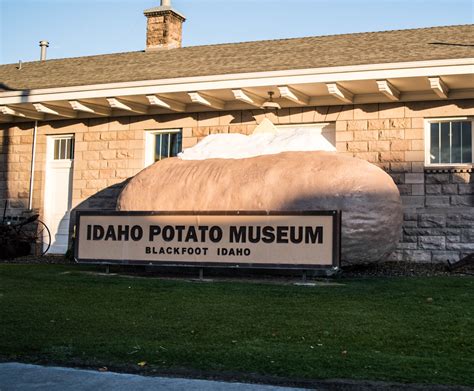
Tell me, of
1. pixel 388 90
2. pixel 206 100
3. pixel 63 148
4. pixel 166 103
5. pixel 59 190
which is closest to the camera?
pixel 388 90

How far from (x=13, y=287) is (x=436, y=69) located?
7707 mm

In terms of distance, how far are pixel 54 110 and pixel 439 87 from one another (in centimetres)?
833

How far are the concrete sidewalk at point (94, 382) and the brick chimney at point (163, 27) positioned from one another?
44.9 feet

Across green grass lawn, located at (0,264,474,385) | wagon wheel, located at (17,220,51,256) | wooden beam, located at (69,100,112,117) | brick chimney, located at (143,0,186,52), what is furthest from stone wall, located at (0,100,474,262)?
brick chimney, located at (143,0,186,52)

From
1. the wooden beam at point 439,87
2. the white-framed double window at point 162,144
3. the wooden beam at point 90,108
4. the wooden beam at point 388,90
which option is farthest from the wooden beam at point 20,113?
the wooden beam at point 439,87

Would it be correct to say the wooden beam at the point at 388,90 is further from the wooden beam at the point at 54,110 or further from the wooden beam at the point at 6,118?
the wooden beam at the point at 6,118

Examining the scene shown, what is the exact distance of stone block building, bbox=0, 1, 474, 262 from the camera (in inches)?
489

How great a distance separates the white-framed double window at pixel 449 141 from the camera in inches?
497

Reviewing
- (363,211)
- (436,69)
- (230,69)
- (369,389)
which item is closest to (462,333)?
(369,389)

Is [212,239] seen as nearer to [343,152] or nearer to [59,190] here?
[343,152]

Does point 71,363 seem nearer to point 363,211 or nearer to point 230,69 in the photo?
point 363,211

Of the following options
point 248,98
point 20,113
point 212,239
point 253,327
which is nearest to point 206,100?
point 248,98

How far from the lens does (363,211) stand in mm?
10258

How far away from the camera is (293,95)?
1317 cm
